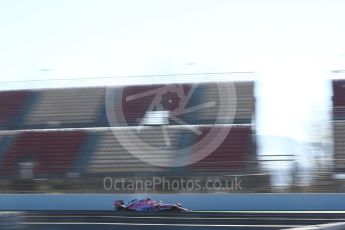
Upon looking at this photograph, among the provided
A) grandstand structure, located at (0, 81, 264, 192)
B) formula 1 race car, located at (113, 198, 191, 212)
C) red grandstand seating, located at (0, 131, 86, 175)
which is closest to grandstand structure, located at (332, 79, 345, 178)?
grandstand structure, located at (0, 81, 264, 192)

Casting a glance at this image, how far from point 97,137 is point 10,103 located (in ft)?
17.1

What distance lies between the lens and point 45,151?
26578 millimetres

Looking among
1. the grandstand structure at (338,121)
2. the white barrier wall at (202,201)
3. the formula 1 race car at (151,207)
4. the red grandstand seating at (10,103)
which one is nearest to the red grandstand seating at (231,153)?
the white barrier wall at (202,201)

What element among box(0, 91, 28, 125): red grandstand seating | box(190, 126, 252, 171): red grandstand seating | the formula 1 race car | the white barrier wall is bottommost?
the white barrier wall

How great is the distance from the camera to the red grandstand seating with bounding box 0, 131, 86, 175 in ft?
83.6

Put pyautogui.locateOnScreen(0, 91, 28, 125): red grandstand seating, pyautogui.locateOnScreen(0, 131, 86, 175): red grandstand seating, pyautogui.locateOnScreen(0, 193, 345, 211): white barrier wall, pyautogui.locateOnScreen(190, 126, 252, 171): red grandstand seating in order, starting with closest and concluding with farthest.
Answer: pyautogui.locateOnScreen(0, 193, 345, 211): white barrier wall < pyautogui.locateOnScreen(190, 126, 252, 171): red grandstand seating < pyautogui.locateOnScreen(0, 131, 86, 175): red grandstand seating < pyautogui.locateOnScreen(0, 91, 28, 125): red grandstand seating

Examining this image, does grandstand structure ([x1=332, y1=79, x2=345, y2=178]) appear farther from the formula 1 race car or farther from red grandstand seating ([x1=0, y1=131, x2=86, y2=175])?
red grandstand seating ([x1=0, y1=131, x2=86, y2=175])

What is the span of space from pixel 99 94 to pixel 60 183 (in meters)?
6.50

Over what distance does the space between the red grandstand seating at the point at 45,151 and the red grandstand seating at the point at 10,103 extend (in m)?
1.50

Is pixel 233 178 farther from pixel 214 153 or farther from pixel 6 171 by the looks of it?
pixel 6 171

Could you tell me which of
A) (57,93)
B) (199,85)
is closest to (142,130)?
(199,85)

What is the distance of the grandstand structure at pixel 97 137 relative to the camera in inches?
946

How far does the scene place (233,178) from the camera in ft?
72.9

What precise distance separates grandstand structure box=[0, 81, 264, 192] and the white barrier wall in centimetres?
129
